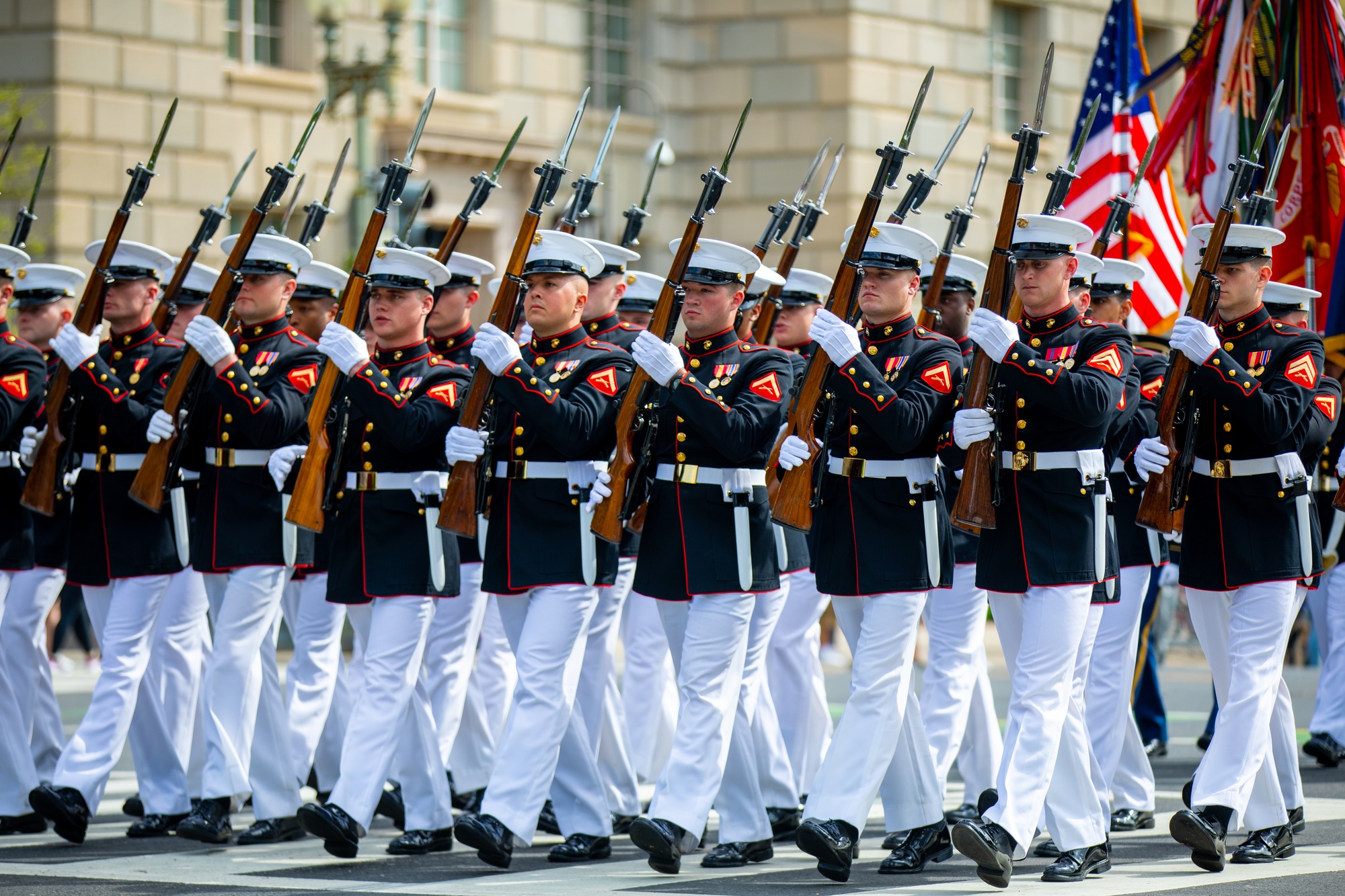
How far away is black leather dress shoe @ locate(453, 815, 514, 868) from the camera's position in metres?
7.47

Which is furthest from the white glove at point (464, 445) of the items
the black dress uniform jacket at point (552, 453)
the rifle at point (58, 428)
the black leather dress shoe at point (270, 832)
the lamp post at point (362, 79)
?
the lamp post at point (362, 79)

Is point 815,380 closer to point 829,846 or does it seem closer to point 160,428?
point 829,846

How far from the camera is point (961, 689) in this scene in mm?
8289

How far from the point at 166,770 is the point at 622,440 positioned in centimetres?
243

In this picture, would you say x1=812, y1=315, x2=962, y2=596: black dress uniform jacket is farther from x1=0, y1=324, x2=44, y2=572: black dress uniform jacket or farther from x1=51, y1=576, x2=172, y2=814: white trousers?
x1=0, y1=324, x2=44, y2=572: black dress uniform jacket

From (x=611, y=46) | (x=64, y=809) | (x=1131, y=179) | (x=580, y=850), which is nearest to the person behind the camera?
(x=580, y=850)

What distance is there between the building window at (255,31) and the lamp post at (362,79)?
4.05 meters

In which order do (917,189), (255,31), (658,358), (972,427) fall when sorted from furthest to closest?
(255,31), (917,189), (658,358), (972,427)

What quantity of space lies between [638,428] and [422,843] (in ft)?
5.77

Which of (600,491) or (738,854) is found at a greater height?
(600,491)

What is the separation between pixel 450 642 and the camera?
28.6ft

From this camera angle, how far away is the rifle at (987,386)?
730 cm

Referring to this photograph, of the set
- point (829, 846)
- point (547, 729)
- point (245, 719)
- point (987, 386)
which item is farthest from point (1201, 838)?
point (245, 719)

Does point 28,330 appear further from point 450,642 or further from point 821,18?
point 821,18
